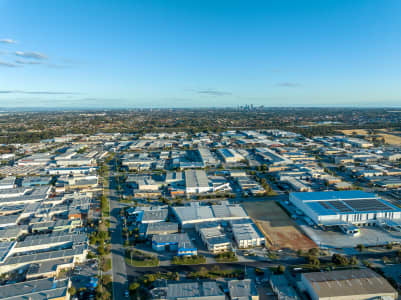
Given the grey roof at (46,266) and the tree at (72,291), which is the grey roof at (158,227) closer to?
the grey roof at (46,266)

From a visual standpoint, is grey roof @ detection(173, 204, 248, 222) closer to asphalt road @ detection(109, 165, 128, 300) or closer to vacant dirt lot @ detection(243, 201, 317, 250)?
vacant dirt lot @ detection(243, 201, 317, 250)

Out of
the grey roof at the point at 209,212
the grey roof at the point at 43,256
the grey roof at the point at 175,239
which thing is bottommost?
the grey roof at the point at 43,256

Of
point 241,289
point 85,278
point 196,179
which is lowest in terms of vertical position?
point 85,278

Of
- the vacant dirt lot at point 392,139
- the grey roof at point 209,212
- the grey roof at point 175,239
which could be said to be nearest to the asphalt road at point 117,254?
the grey roof at point 175,239

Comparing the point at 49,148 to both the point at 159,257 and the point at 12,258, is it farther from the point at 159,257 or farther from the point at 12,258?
the point at 159,257

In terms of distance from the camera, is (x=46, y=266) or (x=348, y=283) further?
(x=46, y=266)

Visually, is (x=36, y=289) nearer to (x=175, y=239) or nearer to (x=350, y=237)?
(x=175, y=239)

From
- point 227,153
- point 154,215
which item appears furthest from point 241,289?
point 227,153
